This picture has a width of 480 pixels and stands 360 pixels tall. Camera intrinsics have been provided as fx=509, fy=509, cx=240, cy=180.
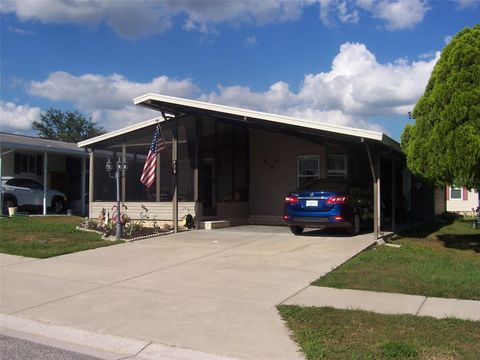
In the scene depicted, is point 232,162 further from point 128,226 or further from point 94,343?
point 94,343

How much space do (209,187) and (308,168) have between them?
143 inches

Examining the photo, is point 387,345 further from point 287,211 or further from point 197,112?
point 197,112

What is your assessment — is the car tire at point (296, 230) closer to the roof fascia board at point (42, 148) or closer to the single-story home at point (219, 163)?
the single-story home at point (219, 163)

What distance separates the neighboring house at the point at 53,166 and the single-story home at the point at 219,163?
6.37 metres

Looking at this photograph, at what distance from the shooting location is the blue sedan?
12.7m

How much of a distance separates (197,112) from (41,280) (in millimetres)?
8334

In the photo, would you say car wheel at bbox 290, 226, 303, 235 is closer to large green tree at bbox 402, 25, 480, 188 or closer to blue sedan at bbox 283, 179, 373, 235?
blue sedan at bbox 283, 179, 373, 235

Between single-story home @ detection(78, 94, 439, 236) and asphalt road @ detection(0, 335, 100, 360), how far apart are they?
361 inches

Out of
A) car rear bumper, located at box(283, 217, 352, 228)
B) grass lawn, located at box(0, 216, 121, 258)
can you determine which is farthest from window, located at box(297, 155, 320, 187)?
grass lawn, located at box(0, 216, 121, 258)

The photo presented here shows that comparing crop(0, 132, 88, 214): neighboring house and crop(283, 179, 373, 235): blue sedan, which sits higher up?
crop(0, 132, 88, 214): neighboring house

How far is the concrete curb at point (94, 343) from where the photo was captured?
5.27 metres

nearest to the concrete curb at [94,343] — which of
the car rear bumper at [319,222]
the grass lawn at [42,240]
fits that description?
the grass lawn at [42,240]

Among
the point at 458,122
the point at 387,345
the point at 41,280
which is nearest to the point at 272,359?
the point at 387,345

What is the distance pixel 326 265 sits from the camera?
374 inches
